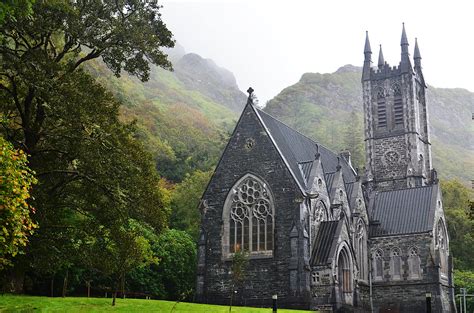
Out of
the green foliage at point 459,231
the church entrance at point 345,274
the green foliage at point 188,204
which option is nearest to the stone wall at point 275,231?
the church entrance at point 345,274

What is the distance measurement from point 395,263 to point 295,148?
11.2 metres

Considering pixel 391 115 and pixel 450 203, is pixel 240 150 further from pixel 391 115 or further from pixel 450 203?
pixel 450 203

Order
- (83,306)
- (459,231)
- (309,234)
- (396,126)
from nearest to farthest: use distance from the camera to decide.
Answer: (83,306)
(309,234)
(396,126)
(459,231)

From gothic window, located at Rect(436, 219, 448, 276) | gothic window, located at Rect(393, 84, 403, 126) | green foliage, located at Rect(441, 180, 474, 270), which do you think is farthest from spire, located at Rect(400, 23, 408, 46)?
gothic window, located at Rect(436, 219, 448, 276)

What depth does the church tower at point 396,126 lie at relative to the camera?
56844 mm

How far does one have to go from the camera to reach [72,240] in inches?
965

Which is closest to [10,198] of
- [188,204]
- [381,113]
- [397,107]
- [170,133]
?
[188,204]

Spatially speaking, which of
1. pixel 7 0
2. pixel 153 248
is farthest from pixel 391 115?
pixel 7 0

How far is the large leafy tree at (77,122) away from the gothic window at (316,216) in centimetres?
1511

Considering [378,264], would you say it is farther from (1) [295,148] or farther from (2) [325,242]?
(1) [295,148]

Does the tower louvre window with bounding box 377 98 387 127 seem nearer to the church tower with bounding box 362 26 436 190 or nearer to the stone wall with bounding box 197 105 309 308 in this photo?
the church tower with bounding box 362 26 436 190

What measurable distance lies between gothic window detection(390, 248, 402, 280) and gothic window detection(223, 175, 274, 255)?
40.7ft

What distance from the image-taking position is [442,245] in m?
47.3

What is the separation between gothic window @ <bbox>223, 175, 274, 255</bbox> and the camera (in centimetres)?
3775
